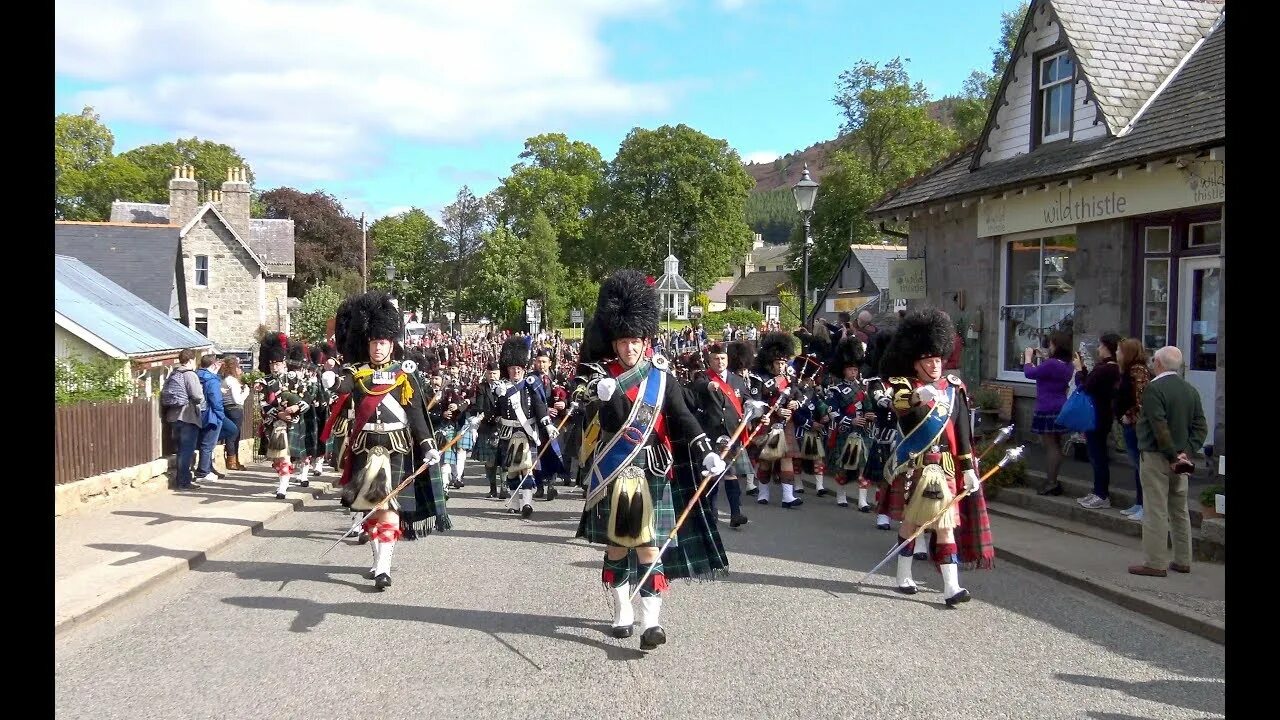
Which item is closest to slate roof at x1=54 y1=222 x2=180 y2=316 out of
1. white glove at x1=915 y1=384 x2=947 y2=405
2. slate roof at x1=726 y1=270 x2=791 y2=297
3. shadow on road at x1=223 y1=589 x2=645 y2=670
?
shadow on road at x1=223 y1=589 x2=645 y2=670

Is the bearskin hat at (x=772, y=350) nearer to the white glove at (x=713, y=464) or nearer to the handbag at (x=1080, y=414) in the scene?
the handbag at (x=1080, y=414)

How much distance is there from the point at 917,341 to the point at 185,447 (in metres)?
9.41

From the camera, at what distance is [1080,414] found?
9.05 metres

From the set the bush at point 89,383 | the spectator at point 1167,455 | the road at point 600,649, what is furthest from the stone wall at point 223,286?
the spectator at point 1167,455

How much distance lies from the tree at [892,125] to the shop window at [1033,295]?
30.3m

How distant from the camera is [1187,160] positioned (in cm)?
1028

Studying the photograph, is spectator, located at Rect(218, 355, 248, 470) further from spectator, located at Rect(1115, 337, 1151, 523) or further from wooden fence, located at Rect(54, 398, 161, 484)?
spectator, located at Rect(1115, 337, 1151, 523)

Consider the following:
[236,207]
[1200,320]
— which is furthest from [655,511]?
[236,207]

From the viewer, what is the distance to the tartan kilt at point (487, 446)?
1146 cm

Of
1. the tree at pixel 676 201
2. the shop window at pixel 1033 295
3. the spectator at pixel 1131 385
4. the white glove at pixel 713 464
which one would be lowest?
the white glove at pixel 713 464

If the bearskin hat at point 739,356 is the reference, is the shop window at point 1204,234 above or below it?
above

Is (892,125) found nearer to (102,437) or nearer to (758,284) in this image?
(102,437)
